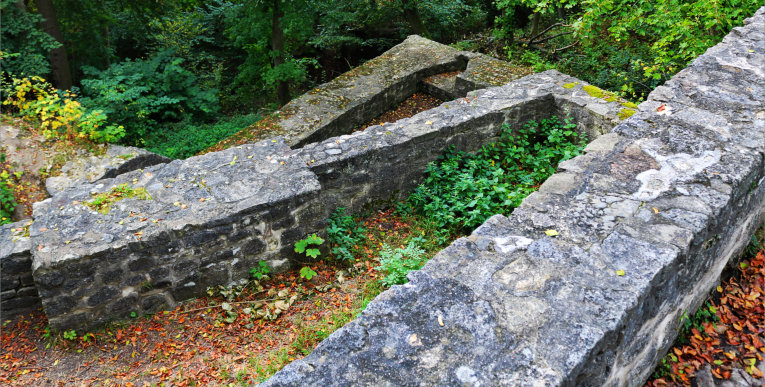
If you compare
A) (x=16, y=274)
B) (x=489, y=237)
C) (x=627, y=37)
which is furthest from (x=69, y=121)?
(x=627, y=37)

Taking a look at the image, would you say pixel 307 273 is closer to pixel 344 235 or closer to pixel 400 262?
pixel 344 235

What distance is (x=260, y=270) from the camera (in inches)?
193

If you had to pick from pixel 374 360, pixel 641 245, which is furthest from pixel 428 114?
pixel 374 360

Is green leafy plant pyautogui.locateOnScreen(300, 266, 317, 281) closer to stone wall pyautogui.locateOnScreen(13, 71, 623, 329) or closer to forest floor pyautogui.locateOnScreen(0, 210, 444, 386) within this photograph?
forest floor pyautogui.locateOnScreen(0, 210, 444, 386)

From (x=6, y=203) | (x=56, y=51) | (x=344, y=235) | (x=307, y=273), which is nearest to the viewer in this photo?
(x=307, y=273)

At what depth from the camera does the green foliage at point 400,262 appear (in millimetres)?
4633

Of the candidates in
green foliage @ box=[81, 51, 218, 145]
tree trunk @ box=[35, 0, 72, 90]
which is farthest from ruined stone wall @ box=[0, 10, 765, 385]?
tree trunk @ box=[35, 0, 72, 90]

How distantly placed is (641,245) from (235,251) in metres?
3.49

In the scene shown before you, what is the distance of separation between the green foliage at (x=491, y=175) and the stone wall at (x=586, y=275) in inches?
59.2

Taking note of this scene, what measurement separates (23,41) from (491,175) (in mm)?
8876

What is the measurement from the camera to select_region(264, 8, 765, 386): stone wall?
251 centimetres

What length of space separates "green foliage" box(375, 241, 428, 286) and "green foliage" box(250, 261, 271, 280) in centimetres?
112

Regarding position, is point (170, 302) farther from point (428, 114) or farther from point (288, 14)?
point (288, 14)

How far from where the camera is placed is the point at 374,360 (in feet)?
8.36
